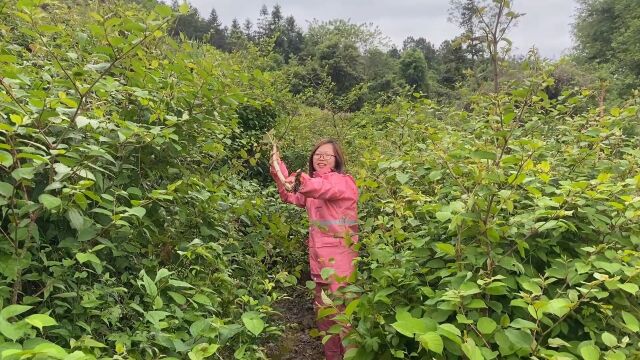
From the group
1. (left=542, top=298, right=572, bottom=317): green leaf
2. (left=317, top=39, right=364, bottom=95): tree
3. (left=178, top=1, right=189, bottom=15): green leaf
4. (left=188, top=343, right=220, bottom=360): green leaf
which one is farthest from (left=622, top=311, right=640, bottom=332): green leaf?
(left=317, top=39, right=364, bottom=95): tree

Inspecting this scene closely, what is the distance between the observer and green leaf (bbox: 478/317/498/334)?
149 cm

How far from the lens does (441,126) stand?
158 inches

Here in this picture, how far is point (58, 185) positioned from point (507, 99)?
1.88 m

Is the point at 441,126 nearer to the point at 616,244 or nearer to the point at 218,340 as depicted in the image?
the point at 616,244

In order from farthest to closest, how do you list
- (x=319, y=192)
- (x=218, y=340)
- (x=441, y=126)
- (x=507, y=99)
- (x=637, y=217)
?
(x=441, y=126) < (x=319, y=192) < (x=507, y=99) < (x=637, y=217) < (x=218, y=340)

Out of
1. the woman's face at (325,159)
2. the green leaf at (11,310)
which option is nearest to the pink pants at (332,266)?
the woman's face at (325,159)

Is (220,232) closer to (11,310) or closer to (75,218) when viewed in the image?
(75,218)

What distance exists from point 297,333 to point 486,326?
2.44 m

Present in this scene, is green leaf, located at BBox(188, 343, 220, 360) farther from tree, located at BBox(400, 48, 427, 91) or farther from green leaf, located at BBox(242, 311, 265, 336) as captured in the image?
tree, located at BBox(400, 48, 427, 91)

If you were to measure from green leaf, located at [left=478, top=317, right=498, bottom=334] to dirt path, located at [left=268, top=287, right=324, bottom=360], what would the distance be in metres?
1.49

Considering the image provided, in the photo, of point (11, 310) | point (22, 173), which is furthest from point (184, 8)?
point (11, 310)

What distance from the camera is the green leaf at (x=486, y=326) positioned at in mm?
1492

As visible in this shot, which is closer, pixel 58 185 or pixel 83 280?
pixel 58 185

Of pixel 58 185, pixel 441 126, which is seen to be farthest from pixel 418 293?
pixel 441 126
